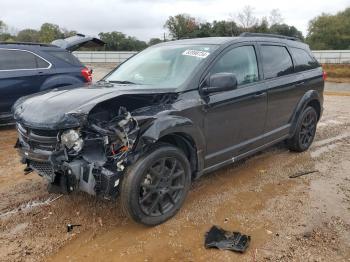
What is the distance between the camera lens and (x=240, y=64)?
5.04 m

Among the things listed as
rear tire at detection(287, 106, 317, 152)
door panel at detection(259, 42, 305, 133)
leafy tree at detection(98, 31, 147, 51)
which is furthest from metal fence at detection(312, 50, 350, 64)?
door panel at detection(259, 42, 305, 133)

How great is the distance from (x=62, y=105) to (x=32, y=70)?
486 centimetres

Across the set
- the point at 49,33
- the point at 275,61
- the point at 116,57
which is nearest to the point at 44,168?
the point at 275,61

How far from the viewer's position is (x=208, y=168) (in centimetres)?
464

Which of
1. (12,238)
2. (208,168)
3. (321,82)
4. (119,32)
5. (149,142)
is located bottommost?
(12,238)

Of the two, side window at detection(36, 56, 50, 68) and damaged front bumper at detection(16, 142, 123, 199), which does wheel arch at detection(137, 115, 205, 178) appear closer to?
damaged front bumper at detection(16, 142, 123, 199)

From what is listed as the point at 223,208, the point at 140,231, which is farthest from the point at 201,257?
the point at 223,208

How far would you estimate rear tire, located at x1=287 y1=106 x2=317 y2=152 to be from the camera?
6.32 m

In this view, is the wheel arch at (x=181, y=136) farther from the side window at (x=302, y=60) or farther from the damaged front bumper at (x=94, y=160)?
the side window at (x=302, y=60)

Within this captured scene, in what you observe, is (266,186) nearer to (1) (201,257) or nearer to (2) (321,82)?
(1) (201,257)

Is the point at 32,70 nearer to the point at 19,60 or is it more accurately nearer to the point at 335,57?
the point at 19,60

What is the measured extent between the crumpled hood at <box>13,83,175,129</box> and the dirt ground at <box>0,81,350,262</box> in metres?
1.05

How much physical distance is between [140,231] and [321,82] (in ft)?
14.0

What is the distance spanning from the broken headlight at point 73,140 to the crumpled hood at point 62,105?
0.08 m
